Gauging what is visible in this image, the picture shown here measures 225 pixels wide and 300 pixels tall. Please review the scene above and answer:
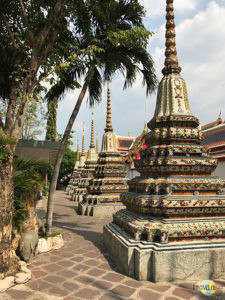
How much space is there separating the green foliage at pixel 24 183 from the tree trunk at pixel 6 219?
2.37 ft

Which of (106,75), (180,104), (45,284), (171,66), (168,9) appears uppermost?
(168,9)

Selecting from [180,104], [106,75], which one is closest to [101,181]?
[106,75]

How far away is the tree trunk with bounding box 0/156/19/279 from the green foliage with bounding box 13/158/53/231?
28.4 inches

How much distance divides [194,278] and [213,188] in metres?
1.77

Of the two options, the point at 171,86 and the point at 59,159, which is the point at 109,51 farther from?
the point at 59,159

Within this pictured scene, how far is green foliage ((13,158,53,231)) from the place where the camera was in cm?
488

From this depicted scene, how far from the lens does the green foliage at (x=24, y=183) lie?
16.0 feet

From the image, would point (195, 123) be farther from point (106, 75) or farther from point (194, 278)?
point (106, 75)

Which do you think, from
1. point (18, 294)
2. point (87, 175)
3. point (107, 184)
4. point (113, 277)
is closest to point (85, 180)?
point (87, 175)

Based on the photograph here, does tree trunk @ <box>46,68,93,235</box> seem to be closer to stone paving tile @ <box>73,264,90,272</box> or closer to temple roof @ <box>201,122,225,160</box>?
stone paving tile @ <box>73,264,90,272</box>

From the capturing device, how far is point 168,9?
578cm

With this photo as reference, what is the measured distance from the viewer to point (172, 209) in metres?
4.41

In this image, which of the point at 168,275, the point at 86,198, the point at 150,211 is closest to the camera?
the point at 168,275

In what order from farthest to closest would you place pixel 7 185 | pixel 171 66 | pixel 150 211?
pixel 171 66 < pixel 150 211 < pixel 7 185
